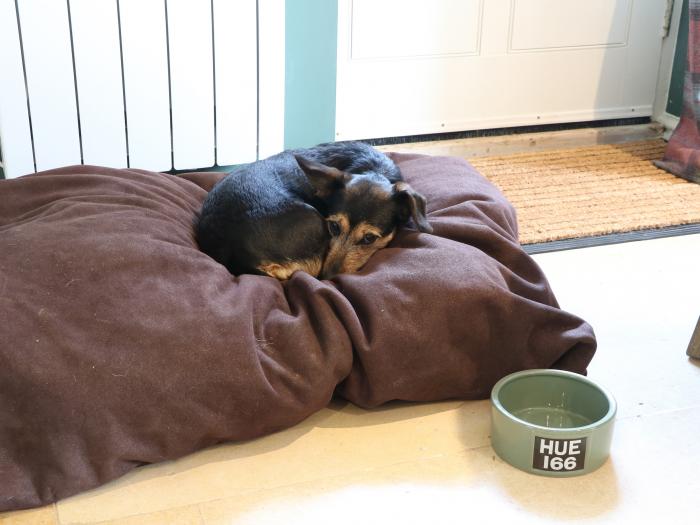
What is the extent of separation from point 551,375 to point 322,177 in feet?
2.67

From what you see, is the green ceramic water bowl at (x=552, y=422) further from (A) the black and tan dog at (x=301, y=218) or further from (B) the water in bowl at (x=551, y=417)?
(A) the black and tan dog at (x=301, y=218)

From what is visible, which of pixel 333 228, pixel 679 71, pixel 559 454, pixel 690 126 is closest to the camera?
pixel 559 454

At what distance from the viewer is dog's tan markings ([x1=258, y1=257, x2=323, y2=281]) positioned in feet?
7.80

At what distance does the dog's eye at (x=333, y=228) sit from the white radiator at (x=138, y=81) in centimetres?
98

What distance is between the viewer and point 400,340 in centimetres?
216

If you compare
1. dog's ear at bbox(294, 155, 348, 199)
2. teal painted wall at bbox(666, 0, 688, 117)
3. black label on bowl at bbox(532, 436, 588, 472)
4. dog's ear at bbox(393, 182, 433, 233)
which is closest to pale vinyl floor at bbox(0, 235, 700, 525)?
black label on bowl at bbox(532, 436, 588, 472)

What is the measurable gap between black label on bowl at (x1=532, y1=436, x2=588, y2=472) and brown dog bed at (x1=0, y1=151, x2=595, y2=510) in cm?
31

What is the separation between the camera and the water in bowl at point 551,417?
2.15 m

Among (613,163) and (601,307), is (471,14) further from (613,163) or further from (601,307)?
(601,307)

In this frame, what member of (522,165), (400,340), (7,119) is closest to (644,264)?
(522,165)

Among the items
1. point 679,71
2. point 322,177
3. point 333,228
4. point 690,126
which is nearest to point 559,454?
point 333,228

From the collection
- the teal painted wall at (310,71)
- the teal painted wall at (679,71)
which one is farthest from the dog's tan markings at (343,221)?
the teal painted wall at (679,71)

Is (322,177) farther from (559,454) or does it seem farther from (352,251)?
(559,454)

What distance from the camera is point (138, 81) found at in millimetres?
3176
